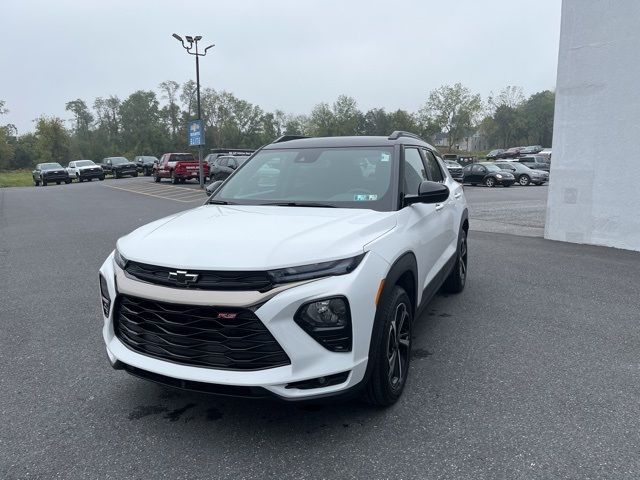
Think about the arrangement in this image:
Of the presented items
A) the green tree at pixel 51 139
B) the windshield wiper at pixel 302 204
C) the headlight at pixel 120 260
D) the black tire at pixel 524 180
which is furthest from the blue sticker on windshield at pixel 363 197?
the green tree at pixel 51 139

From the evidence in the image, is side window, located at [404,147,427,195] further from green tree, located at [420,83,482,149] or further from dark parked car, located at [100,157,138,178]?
green tree, located at [420,83,482,149]

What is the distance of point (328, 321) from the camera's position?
2516mm

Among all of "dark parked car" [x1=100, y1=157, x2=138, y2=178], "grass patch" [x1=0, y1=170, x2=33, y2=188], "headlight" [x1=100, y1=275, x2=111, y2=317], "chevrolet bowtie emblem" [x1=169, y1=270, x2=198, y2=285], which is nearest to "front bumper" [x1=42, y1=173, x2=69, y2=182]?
"dark parked car" [x1=100, y1=157, x2=138, y2=178]

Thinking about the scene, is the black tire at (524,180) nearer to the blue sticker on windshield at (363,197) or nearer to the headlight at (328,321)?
the blue sticker on windshield at (363,197)

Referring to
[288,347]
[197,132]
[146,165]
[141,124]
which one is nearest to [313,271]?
[288,347]

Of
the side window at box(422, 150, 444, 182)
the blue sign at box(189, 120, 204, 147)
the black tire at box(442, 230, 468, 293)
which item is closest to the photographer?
the side window at box(422, 150, 444, 182)

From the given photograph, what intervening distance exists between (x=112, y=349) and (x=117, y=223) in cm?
1047

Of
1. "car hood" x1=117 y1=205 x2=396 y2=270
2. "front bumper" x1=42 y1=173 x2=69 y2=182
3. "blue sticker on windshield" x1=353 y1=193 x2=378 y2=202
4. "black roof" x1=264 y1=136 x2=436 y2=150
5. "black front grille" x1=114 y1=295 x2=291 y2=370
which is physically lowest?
"front bumper" x1=42 y1=173 x2=69 y2=182

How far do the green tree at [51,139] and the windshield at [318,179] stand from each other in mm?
81371

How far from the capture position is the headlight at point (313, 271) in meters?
2.47

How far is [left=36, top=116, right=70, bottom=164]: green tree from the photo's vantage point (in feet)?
242

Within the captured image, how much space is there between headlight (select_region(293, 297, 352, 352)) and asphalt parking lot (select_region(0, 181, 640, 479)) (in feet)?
2.12

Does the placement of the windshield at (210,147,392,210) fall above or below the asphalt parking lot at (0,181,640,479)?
above

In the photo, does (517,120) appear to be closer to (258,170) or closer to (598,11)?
(598,11)
